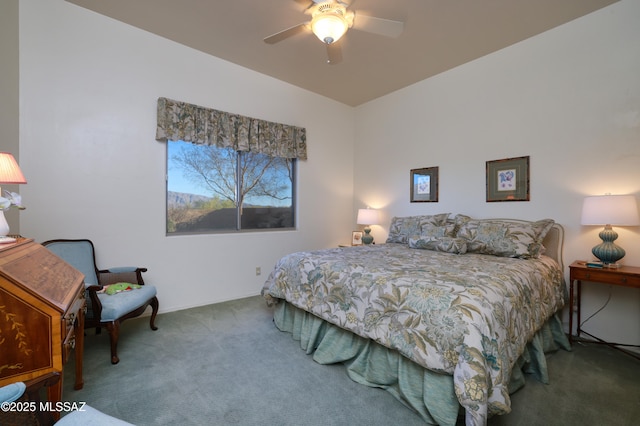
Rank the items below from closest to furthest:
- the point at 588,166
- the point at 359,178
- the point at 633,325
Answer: the point at 633,325 < the point at 588,166 < the point at 359,178

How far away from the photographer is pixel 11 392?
78 cm

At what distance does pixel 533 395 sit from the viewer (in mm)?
1783

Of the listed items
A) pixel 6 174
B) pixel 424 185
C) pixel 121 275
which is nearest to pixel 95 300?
pixel 121 275

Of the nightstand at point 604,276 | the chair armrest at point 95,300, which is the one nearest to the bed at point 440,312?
the nightstand at point 604,276

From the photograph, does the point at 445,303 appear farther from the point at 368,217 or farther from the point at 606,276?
the point at 368,217

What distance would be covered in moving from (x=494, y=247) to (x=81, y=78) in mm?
4197

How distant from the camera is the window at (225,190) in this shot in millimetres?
3350

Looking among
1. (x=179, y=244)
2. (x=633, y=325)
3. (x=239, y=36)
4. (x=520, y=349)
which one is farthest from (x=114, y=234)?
(x=633, y=325)

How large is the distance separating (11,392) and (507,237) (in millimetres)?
3215

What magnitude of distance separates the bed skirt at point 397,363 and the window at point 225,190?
1598 millimetres

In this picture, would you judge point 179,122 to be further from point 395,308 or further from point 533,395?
point 533,395

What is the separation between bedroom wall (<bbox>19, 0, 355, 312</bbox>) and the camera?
2.52 metres

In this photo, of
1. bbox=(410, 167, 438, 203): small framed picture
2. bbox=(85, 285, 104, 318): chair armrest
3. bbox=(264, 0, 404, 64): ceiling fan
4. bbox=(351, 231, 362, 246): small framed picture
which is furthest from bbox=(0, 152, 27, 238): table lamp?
bbox=(410, 167, 438, 203): small framed picture

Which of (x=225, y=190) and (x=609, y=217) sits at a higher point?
(x=225, y=190)
